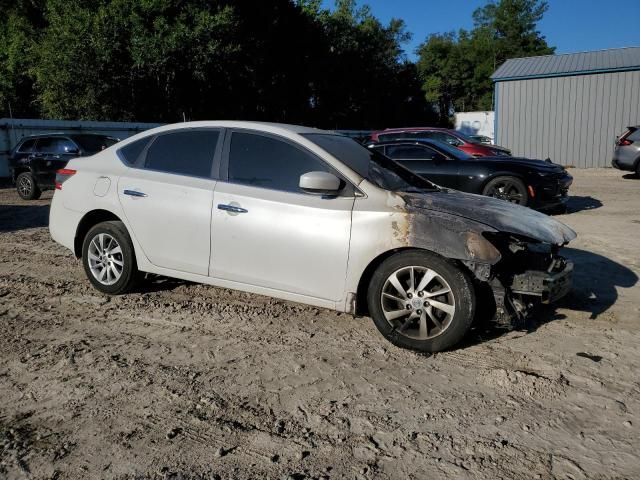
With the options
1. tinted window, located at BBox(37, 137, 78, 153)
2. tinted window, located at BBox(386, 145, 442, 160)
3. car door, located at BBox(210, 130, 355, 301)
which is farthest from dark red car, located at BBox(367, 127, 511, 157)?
car door, located at BBox(210, 130, 355, 301)

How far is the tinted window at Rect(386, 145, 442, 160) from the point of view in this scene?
1059 cm

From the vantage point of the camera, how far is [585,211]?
10.9m

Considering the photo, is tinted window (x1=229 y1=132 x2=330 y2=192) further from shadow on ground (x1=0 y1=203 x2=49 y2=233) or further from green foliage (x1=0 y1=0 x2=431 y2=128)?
green foliage (x1=0 y1=0 x2=431 y2=128)

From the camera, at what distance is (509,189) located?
9.74 meters

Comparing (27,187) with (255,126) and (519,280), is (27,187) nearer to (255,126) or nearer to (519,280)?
(255,126)

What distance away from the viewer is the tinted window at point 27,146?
45.9ft

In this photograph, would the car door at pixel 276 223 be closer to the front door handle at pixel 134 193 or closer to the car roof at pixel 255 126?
the car roof at pixel 255 126

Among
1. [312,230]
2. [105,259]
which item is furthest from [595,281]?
[105,259]

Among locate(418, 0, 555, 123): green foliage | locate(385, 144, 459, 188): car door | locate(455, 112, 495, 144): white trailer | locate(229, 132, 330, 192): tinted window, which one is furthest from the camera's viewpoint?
locate(418, 0, 555, 123): green foliage

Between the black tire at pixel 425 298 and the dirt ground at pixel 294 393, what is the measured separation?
0.41 feet

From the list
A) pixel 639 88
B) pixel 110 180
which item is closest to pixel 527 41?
pixel 639 88

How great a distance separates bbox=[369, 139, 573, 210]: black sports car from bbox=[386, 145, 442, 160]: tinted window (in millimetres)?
63

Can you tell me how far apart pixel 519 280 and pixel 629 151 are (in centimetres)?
1515

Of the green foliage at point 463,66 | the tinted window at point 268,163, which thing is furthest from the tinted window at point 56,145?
the green foliage at point 463,66
